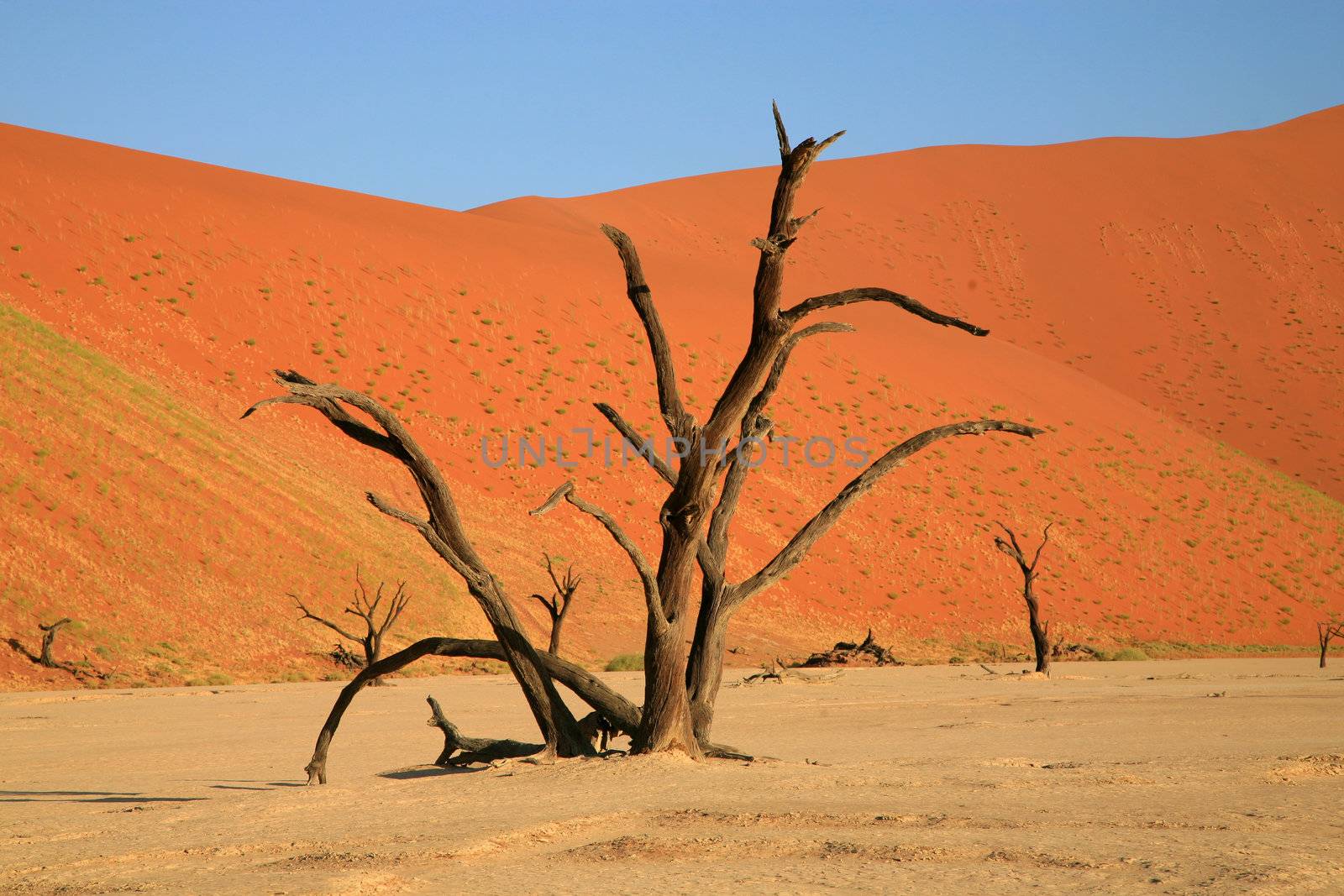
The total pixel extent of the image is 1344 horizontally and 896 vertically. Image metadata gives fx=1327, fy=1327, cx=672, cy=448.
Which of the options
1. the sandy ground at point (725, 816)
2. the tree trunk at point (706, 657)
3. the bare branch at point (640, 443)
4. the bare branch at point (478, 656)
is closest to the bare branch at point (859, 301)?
the bare branch at point (640, 443)

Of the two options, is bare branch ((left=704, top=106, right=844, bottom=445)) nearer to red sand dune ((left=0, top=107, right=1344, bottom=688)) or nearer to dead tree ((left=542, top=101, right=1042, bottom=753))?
dead tree ((left=542, top=101, right=1042, bottom=753))

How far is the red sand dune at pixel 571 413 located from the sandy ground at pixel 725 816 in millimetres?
15055

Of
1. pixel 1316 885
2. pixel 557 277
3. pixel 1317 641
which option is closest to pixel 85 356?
pixel 557 277

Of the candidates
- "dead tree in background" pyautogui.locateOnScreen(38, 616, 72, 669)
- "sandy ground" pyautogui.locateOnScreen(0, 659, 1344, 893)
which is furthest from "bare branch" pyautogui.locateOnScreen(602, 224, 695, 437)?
"dead tree in background" pyautogui.locateOnScreen(38, 616, 72, 669)

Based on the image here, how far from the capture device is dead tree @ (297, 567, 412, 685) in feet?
→ 78.4

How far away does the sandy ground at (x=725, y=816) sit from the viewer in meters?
6.21

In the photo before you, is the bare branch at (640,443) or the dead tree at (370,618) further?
the dead tree at (370,618)

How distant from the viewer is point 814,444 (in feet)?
163

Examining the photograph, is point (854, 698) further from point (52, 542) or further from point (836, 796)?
point (52, 542)

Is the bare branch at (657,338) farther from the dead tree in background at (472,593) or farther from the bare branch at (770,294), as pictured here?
the dead tree in background at (472,593)

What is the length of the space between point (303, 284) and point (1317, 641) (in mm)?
37174

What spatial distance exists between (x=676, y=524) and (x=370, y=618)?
15.2 meters

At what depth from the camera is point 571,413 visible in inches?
1838

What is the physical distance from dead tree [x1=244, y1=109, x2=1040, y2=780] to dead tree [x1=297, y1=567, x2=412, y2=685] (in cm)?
1327
